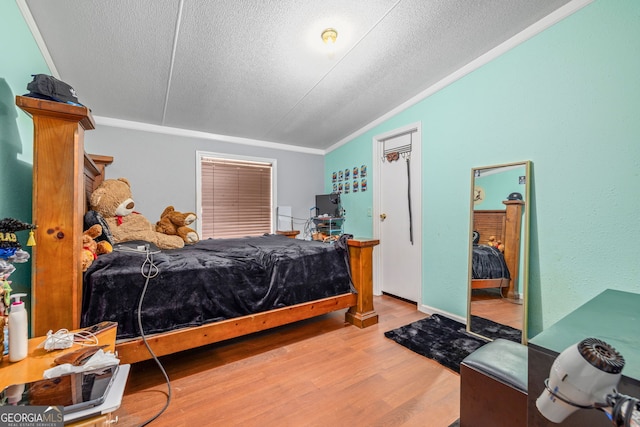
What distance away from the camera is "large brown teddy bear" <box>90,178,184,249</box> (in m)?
2.07

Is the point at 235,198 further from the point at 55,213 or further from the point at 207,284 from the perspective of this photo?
the point at 55,213

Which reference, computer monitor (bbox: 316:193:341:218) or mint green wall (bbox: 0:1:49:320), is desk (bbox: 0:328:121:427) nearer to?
mint green wall (bbox: 0:1:49:320)

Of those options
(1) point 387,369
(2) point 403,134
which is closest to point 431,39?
(2) point 403,134

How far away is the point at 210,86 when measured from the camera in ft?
7.97

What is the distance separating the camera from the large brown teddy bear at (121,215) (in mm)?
2072

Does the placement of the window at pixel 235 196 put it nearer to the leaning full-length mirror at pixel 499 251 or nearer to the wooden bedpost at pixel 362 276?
the wooden bedpost at pixel 362 276

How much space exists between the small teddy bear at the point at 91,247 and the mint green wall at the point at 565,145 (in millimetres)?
2873

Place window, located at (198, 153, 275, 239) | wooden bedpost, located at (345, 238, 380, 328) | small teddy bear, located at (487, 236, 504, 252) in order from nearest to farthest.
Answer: small teddy bear, located at (487, 236, 504, 252) → wooden bedpost, located at (345, 238, 380, 328) → window, located at (198, 153, 275, 239)

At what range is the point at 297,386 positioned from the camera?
1581 millimetres

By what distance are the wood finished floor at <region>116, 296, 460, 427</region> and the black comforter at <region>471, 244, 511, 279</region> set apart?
0.99 m

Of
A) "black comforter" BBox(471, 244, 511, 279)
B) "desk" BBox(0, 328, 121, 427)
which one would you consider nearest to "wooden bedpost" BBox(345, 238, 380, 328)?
"black comforter" BBox(471, 244, 511, 279)

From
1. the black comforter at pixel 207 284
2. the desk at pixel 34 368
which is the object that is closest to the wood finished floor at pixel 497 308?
the black comforter at pixel 207 284

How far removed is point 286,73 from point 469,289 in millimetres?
2635

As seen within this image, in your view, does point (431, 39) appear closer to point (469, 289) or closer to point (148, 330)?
point (469, 289)
